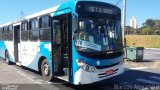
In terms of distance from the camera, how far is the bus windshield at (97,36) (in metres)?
9.45

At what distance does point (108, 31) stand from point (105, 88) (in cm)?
223

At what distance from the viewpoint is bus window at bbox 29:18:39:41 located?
1328cm

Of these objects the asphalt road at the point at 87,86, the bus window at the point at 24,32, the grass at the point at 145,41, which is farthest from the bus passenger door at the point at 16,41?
the grass at the point at 145,41

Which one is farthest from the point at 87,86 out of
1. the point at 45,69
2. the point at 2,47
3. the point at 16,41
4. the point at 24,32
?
the point at 2,47

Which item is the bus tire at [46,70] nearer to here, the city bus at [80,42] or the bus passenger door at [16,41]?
the city bus at [80,42]

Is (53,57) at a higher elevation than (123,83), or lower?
higher

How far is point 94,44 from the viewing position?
956 centimetres

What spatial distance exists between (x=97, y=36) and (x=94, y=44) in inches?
12.5

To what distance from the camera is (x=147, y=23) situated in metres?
138

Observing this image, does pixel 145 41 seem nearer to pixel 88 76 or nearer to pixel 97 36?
pixel 97 36

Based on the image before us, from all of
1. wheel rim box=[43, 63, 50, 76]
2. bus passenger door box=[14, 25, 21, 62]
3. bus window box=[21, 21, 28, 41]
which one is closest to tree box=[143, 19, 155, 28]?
bus passenger door box=[14, 25, 21, 62]

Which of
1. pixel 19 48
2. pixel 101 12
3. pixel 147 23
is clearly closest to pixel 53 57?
pixel 101 12

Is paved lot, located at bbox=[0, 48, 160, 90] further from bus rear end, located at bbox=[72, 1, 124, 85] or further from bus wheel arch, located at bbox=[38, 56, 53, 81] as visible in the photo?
bus rear end, located at bbox=[72, 1, 124, 85]

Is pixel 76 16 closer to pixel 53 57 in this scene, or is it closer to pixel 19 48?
pixel 53 57
